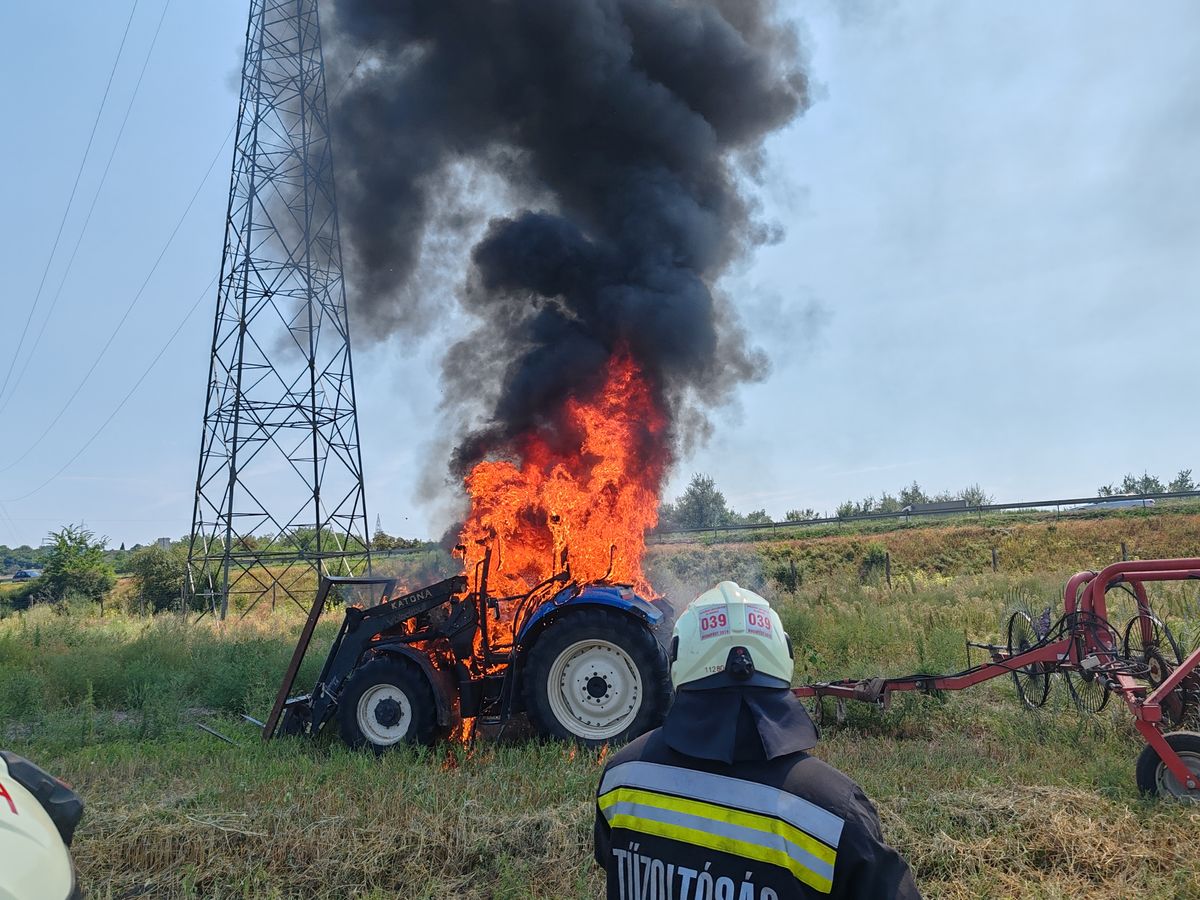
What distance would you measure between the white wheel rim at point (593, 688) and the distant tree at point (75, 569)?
2796 centimetres

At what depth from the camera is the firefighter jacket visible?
169cm

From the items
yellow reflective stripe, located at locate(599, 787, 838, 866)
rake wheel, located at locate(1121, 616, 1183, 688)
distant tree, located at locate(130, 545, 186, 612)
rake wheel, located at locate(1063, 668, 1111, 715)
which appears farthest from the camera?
distant tree, located at locate(130, 545, 186, 612)

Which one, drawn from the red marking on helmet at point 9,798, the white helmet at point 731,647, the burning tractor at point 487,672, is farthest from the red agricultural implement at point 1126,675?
the red marking on helmet at point 9,798

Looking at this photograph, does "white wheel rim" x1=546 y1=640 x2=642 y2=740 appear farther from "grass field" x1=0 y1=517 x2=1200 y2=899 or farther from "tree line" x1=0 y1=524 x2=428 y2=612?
"tree line" x1=0 y1=524 x2=428 y2=612

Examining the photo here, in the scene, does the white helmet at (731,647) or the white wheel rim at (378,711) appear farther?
the white wheel rim at (378,711)

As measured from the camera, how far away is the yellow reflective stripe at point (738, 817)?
66.3 inches

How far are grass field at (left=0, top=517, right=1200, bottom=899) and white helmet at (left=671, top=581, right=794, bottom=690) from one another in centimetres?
263

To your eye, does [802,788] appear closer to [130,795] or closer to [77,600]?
[130,795]

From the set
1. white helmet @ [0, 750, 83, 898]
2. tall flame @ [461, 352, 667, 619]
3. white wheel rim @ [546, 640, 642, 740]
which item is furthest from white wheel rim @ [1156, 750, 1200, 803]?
white helmet @ [0, 750, 83, 898]

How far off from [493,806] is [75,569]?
99.6 ft

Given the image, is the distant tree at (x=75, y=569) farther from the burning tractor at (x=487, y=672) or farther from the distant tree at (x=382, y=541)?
the burning tractor at (x=487, y=672)

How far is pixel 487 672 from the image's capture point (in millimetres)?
6910

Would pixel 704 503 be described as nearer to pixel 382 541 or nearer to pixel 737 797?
pixel 382 541

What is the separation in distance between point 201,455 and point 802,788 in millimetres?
19423
